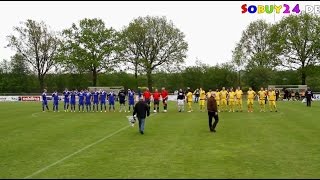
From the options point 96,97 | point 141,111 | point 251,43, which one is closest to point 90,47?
point 251,43

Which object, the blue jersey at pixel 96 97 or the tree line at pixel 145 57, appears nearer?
the blue jersey at pixel 96 97

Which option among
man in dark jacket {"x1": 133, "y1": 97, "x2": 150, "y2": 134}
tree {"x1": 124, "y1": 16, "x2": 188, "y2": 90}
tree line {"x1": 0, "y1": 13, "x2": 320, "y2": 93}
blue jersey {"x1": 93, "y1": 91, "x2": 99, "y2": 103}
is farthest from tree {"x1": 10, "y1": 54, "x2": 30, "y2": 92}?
man in dark jacket {"x1": 133, "y1": 97, "x2": 150, "y2": 134}

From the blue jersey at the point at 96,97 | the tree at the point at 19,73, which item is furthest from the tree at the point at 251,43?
the blue jersey at the point at 96,97

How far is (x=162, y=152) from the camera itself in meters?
15.2

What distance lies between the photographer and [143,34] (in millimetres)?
83312

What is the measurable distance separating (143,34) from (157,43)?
309 centimetres

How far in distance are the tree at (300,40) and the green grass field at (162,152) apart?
179 feet

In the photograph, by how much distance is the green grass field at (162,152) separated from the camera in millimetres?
11922

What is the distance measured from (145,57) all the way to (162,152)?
6922 cm

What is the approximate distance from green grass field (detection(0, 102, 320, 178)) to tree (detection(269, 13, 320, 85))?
54570mm

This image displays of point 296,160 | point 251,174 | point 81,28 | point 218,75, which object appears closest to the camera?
point 251,174

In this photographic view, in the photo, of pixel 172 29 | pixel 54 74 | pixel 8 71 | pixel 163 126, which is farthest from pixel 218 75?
pixel 163 126

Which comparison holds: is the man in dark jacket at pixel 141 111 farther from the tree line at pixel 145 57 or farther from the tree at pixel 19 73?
the tree at pixel 19 73

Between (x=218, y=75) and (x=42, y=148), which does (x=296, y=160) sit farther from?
(x=218, y=75)
